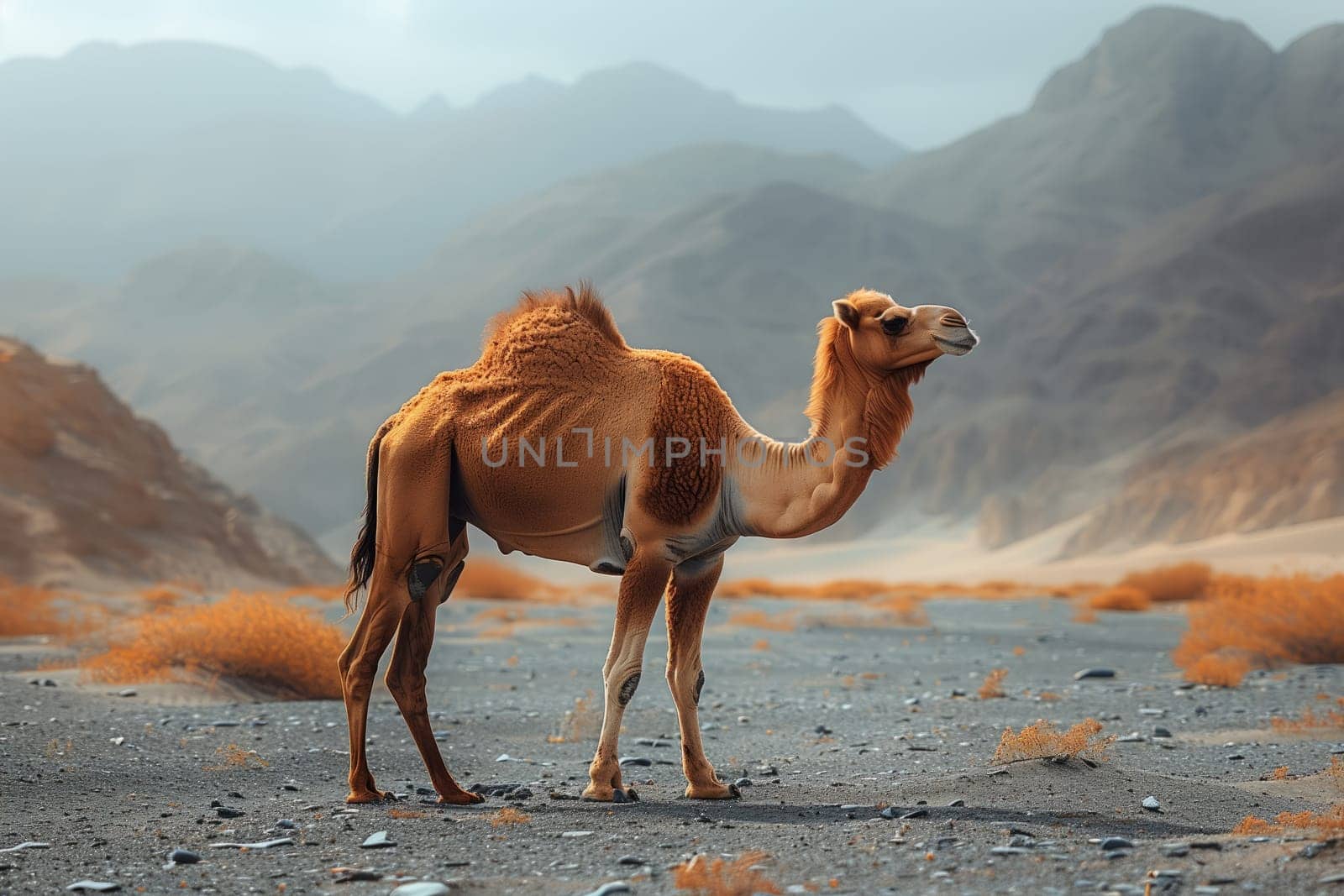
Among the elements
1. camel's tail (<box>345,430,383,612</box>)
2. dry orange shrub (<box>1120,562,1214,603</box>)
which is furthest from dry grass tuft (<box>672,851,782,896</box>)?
dry orange shrub (<box>1120,562,1214,603</box>)

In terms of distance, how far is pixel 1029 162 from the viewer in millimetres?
103625

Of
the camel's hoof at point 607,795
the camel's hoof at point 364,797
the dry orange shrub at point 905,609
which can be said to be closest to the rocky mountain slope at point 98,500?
the dry orange shrub at point 905,609

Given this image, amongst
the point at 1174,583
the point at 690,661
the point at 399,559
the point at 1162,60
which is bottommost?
the point at 1174,583

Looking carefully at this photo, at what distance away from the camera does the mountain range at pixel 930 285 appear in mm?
66625

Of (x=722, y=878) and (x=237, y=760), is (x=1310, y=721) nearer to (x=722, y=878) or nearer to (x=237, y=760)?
(x=722, y=878)

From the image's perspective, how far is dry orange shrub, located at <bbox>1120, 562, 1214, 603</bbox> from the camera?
3158 centimetres

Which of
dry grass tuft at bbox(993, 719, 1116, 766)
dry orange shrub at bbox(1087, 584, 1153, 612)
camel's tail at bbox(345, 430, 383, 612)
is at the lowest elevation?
dry grass tuft at bbox(993, 719, 1116, 766)

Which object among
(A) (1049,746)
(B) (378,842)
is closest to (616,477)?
(B) (378,842)

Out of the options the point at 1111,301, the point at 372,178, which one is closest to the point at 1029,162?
the point at 1111,301

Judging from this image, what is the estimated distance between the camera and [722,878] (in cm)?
530

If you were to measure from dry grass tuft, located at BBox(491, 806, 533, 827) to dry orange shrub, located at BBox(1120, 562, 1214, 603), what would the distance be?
88.7 feet

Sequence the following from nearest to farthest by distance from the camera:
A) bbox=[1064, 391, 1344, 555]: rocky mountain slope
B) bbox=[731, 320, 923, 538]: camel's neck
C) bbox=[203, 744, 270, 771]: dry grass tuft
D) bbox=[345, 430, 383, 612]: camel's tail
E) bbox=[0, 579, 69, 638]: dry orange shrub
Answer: bbox=[731, 320, 923, 538]: camel's neck
bbox=[345, 430, 383, 612]: camel's tail
bbox=[203, 744, 270, 771]: dry grass tuft
bbox=[0, 579, 69, 638]: dry orange shrub
bbox=[1064, 391, 1344, 555]: rocky mountain slope

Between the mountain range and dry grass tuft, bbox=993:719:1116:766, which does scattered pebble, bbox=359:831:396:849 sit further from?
the mountain range

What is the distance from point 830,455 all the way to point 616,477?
1179mm
